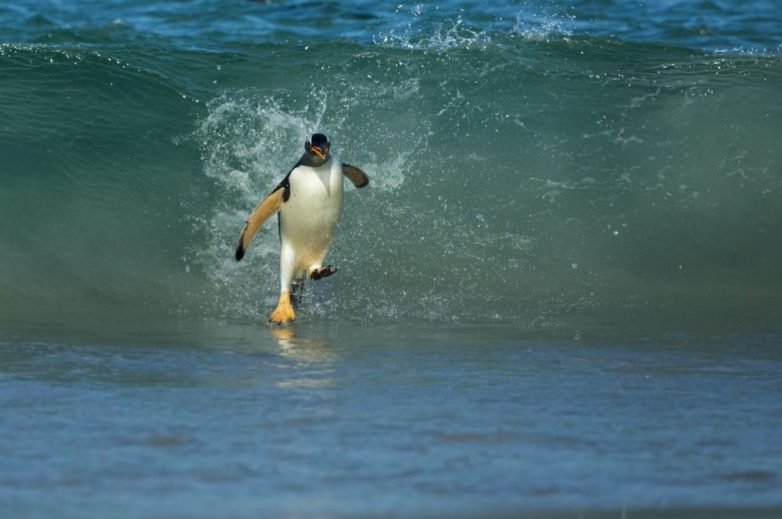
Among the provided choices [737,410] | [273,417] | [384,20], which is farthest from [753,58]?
[273,417]

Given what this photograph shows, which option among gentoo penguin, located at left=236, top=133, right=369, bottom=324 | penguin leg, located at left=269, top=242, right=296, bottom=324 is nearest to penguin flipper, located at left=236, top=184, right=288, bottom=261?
gentoo penguin, located at left=236, top=133, right=369, bottom=324

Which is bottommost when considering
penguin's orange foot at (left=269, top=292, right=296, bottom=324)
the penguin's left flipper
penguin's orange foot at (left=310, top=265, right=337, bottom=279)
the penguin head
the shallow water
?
the shallow water

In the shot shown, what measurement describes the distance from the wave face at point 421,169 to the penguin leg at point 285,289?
25 cm

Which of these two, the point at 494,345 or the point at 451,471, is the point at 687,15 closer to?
the point at 494,345

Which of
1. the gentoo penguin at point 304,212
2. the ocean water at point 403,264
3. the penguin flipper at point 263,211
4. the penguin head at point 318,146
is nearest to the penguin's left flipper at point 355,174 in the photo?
the gentoo penguin at point 304,212

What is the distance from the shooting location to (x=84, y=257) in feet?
35.6

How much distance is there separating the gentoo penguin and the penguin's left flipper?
20 cm

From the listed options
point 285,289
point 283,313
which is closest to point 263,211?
point 285,289

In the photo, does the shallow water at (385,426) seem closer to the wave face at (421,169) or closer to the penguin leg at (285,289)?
the penguin leg at (285,289)

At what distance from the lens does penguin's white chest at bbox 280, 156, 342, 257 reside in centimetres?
918

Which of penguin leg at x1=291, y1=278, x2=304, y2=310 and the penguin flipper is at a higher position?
the penguin flipper

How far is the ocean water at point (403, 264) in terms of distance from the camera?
513 centimetres

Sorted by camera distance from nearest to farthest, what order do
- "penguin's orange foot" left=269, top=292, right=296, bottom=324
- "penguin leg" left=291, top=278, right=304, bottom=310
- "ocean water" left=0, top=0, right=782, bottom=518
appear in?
"ocean water" left=0, top=0, right=782, bottom=518
"penguin's orange foot" left=269, top=292, right=296, bottom=324
"penguin leg" left=291, top=278, right=304, bottom=310

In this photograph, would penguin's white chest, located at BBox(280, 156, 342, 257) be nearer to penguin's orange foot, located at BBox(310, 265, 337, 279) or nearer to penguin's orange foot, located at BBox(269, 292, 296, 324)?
penguin's orange foot, located at BBox(310, 265, 337, 279)
